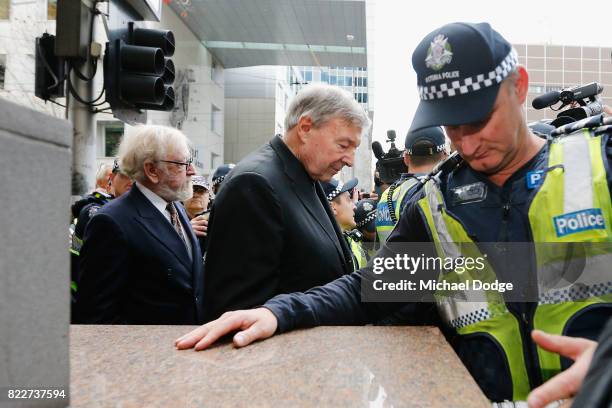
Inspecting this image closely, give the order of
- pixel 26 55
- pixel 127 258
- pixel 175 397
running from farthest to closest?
pixel 26 55 → pixel 127 258 → pixel 175 397

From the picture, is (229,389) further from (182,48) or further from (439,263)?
(182,48)

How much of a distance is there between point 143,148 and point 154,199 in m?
0.35

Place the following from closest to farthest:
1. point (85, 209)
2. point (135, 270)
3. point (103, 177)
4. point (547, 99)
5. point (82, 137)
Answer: point (547, 99) → point (135, 270) → point (85, 209) → point (82, 137) → point (103, 177)

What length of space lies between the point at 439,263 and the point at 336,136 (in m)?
1.12

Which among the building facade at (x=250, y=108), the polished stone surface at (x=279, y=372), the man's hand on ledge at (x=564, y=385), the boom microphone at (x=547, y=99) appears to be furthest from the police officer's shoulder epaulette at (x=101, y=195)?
the building facade at (x=250, y=108)

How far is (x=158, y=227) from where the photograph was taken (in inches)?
120

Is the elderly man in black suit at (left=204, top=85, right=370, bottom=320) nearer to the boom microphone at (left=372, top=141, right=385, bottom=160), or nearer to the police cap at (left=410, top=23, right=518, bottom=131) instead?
the police cap at (left=410, top=23, right=518, bottom=131)

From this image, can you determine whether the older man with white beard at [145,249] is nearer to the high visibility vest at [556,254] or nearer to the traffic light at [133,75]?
the traffic light at [133,75]

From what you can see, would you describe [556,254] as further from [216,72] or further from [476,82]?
[216,72]

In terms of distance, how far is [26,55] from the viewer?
227 inches

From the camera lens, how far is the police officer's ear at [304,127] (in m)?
2.59

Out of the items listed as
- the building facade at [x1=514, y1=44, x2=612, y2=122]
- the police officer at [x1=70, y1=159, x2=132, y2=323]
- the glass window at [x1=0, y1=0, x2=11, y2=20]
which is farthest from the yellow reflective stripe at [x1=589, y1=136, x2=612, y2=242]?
the building facade at [x1=514, y1=44, x2=612, y2=122]

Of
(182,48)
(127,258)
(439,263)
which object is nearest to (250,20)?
(182,48)

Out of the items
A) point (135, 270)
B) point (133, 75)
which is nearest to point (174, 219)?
point (135, 270)
